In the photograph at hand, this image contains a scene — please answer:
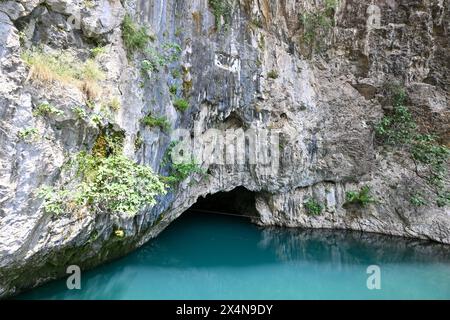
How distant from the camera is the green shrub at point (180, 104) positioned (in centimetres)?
700

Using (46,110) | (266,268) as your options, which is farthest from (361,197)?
(46,110)

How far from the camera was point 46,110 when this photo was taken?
13.0 ft

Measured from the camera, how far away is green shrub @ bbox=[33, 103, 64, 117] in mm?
3893

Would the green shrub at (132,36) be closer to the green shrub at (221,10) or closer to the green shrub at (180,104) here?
the green shrub at (180,104)

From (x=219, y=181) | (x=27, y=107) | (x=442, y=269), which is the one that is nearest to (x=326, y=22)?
(x=219, y=181)

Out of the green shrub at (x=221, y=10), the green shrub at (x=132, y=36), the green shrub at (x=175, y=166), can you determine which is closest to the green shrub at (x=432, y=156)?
the green shrub at (x=221, y=10)

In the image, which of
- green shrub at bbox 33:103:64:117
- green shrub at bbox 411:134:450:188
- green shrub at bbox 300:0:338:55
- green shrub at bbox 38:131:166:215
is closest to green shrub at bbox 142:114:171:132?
green shrub at bbox 38:131:166:215

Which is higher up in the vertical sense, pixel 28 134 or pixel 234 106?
pixel 234 106

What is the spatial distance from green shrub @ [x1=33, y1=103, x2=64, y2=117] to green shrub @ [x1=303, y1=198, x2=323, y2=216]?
356 inches

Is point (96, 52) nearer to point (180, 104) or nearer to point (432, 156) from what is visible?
point (180, 104)

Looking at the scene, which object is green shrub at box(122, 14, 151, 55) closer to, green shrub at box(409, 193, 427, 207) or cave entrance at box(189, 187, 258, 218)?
cave entrance at box(189, 187, 258, 218)

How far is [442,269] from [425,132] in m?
5.20

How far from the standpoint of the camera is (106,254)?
641 centimetres

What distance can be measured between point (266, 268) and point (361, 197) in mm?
5155
